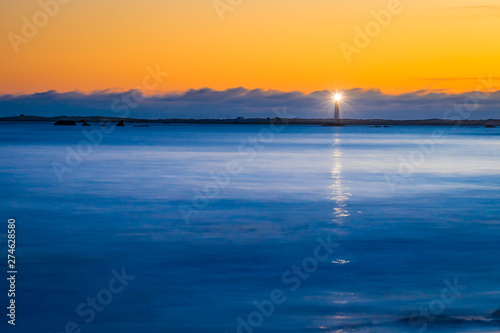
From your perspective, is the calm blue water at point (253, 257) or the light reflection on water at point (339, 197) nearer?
the calm blue water at point (253, 257)

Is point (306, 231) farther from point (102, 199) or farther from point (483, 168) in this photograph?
point (483, 168)

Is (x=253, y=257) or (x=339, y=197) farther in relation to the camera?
(x=339, y=197)

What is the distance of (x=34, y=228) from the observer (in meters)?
17.1

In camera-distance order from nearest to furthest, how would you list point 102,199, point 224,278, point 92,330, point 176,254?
point 92,330 < point 224,278 < point 176,254 < point 102,199

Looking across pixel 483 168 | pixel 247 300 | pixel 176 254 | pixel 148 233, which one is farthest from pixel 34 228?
pixel 483 168

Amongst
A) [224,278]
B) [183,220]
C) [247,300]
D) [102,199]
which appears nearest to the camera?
[247,300]

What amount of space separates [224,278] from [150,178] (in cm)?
2148

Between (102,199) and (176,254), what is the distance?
10.5 m

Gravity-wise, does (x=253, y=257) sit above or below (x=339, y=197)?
above

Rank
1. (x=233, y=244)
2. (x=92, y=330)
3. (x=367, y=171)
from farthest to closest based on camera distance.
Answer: (x=367, y=171), (x=233, y=244), (x=92, y=330)

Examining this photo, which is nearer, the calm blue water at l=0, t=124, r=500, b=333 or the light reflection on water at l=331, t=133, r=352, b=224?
the calm blue water at l=0, t=124, r=500, b=333

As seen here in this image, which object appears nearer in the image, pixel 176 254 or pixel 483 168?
pixel 176 254

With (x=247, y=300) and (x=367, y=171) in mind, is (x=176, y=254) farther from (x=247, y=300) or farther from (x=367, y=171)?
Result: (x=367, y=171)

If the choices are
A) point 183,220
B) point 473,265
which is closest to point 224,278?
point 473,265
